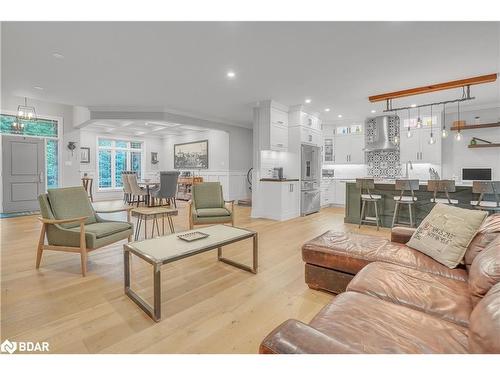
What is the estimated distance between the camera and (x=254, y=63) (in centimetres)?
374

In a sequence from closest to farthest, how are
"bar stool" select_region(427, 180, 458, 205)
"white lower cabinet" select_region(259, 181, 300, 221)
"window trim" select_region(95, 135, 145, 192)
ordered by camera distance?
"bar stool" select_region(427, 180, 458, 205)
"white lower cabinet" select_region(259, 181, 300, 221)
"window trim" select_region(95, 135, 145, 192)

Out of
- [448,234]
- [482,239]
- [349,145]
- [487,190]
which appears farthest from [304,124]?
[482,239]

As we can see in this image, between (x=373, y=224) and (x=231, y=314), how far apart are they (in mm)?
4033

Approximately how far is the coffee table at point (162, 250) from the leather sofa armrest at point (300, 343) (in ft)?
3.81

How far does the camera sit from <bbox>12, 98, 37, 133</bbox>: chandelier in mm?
5727

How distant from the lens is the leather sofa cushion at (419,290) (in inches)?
53.3

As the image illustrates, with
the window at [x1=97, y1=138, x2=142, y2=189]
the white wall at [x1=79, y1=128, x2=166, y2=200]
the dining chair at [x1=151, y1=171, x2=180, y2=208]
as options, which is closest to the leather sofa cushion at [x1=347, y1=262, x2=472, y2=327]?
the dining chair at [x1=151, y1=171, x2=180, y2=208]

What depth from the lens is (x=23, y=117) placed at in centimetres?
562

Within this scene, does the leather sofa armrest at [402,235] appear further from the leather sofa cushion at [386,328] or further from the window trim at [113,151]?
the window trim at [113,151]

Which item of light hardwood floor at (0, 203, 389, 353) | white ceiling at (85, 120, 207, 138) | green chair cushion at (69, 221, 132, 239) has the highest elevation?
white ceiling at (85, 120, 207, 138)

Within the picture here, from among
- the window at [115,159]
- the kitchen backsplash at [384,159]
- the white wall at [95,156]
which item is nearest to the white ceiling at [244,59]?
the kitchen backsplash at [384,159]

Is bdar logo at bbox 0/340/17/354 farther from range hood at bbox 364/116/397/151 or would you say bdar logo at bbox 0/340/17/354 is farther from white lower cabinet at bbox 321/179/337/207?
range hood at bbox 364/116/397/151
